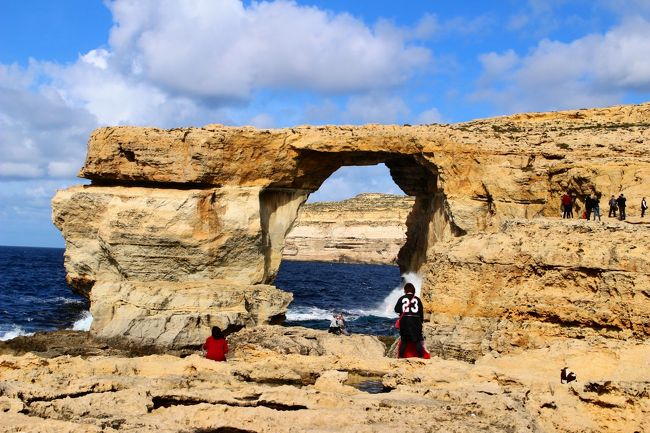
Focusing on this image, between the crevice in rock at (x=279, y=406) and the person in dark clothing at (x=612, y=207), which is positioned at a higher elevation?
the person in dark clothing at (x=612, y=207)

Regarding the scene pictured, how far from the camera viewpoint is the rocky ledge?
7.00 m

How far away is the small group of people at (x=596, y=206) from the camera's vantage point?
19703mm

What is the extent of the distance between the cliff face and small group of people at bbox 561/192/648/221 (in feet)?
230

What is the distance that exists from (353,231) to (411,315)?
88.8 m

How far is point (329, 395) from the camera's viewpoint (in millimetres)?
8039

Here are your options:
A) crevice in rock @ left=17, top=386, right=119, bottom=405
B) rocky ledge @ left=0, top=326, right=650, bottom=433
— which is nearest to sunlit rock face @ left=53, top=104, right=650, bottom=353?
→ rocky ledge @ left=0, top=326, right=650, bottom=433

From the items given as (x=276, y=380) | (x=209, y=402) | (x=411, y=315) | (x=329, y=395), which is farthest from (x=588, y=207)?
(x=209, y=402)

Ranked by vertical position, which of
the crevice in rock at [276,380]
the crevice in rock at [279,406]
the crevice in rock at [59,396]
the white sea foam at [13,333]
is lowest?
the white sea foam at [13,333]

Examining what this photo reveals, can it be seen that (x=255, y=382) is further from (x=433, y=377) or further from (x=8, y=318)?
(x=8, y=318)

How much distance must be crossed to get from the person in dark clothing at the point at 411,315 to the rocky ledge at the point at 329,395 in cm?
63

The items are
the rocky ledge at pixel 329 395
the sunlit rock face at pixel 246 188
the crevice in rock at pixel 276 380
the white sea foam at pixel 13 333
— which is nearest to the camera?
the rocky ledge at pixel 329 395

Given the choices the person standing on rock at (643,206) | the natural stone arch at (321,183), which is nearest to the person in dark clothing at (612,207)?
the person standing on rock at (643,206)

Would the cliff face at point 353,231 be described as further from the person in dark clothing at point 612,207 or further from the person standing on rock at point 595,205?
the person in dark clothing at point 612,207

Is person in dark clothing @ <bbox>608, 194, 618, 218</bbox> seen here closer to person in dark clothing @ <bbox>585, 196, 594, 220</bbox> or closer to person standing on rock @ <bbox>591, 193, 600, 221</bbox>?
person standing on rock @ <bbox>591, 193, 600, 221</bbox>
